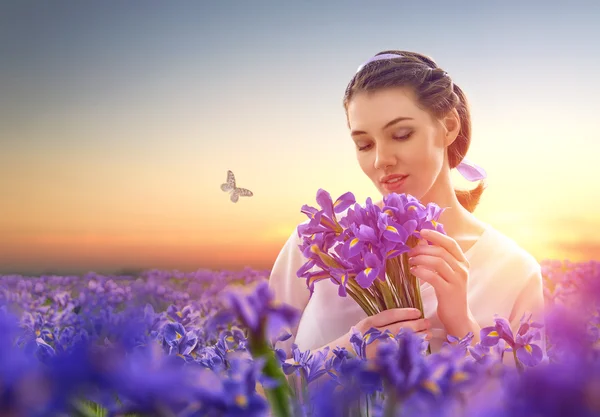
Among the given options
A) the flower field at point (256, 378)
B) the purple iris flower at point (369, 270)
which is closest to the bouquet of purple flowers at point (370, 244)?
the purple iris flower at point (369, 270)

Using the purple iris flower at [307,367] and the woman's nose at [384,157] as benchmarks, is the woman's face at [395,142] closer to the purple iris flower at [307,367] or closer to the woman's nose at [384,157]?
the woman's nose at [384,157]

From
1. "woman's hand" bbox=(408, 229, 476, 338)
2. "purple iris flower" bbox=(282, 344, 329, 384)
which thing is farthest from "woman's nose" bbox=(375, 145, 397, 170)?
"purple iris flower" bbox=(282, 344, 329, 384)

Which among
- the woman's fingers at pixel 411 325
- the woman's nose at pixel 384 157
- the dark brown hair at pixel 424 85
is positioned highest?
the dark brown hair at pixel 424 85

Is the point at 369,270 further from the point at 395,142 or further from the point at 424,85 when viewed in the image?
the point at 424,85

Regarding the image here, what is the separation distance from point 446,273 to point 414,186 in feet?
2.07

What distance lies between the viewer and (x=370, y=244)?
1.04 metres

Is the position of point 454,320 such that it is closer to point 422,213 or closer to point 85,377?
point 422,213

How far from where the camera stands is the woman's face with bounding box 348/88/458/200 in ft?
6.04

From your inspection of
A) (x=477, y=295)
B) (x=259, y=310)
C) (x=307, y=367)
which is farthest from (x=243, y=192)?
(x=259, y=310)

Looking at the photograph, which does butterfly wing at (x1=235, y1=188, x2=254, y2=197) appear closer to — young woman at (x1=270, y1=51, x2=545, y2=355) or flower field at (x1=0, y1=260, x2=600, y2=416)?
young woman at (x1=270, y1=51, x2=545, y2=355)

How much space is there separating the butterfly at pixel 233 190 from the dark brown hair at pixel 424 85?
4.42 feet

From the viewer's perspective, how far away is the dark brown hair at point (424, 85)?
198 cm

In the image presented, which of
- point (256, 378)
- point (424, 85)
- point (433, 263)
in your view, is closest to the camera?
point (256, 378)

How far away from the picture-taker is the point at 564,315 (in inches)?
8.0
